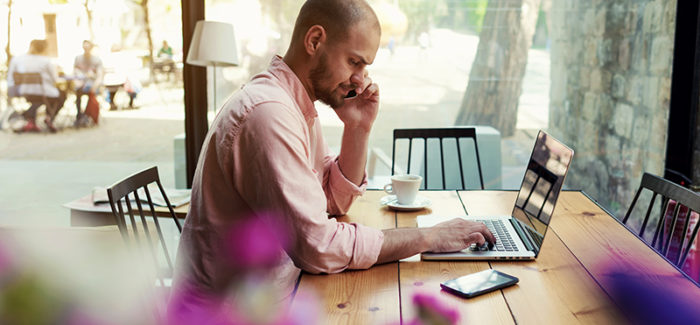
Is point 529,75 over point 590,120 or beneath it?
over

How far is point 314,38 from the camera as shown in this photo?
4.67ft

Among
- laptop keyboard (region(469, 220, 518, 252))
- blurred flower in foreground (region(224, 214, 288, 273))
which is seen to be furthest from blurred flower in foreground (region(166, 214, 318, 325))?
laptop keyboard (region(469, 220, 518, 252))

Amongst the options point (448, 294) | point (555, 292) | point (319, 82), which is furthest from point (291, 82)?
point (555, 292)

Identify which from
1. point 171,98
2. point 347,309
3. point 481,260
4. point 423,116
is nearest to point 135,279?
point 347,309

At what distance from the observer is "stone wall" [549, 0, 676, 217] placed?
3.24 meters

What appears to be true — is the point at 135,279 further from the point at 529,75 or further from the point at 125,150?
the point at 529,75

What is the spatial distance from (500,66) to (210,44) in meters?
1.56

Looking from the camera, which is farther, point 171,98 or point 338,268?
point 171,98

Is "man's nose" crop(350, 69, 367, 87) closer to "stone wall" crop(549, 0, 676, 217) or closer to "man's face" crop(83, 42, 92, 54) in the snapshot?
"stone wall" crop(549, 0, 676, 217)

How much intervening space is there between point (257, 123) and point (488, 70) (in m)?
2.69

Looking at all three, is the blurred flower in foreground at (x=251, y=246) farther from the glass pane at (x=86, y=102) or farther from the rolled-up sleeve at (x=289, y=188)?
the glass pane at (x=86, y=102)

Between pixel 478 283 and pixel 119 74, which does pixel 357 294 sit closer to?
pixel 478 283

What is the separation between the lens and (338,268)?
1316 mm

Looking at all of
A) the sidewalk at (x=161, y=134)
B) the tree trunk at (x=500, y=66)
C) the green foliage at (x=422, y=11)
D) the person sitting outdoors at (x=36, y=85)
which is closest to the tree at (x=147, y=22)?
the sidewalk at (x=161, y=134)
